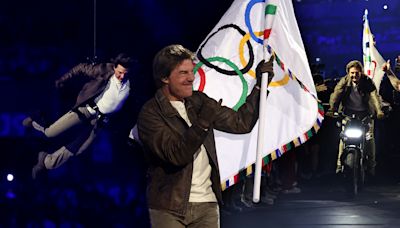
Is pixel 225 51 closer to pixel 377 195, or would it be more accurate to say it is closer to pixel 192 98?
pixel 192 98

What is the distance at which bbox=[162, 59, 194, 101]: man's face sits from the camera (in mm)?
3938

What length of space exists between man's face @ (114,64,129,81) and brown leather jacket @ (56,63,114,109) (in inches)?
4.3

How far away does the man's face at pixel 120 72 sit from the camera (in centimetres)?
765

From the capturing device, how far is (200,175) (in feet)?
13.0

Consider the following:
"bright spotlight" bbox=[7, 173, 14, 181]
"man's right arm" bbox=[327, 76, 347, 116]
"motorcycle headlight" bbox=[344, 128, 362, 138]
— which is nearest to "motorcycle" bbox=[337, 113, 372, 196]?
"motorcycle headlight" bbox=[344, 128, 362, 138]

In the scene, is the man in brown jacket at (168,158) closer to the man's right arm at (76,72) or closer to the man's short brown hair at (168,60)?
the man's short brown hair at (168,60)

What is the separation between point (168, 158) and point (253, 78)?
1572 millimetres

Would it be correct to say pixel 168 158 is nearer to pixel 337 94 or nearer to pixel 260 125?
pixel 260 125

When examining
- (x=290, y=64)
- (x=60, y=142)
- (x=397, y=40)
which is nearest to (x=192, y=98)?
(x=290, y=64)

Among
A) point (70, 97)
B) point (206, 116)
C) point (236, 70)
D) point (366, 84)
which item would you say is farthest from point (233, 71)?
point (366, 84)

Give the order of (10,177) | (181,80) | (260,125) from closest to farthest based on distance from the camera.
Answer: (181,80)
(260,125)
(10,177)

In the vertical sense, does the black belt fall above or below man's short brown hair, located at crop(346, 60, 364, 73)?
below

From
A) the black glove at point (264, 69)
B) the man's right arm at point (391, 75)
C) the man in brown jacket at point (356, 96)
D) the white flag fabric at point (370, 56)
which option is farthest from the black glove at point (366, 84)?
the black glove at point (264, 69)

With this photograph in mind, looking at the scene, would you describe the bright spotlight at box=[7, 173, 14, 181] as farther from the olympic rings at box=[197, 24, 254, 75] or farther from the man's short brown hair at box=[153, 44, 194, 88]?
the man's short brown hair at box=[153, 44, 194, 88]
